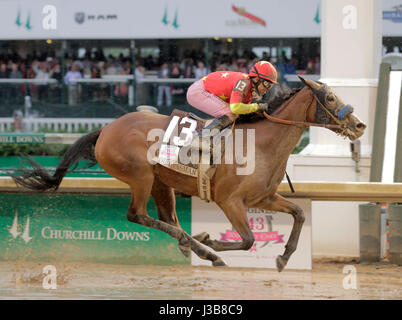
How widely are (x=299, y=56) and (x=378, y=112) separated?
400 centimetres

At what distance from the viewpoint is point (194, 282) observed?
6770mm

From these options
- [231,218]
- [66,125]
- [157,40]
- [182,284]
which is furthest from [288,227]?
[157,40]

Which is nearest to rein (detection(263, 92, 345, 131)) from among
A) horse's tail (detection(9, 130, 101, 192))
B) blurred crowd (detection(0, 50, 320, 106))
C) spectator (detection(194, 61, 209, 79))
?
horse's tail (detection(9, 130, 101, 192))

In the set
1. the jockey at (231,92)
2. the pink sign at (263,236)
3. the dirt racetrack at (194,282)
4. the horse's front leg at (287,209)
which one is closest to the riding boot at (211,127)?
the jockey at (231,92)

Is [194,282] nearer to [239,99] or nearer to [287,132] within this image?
[287,132]

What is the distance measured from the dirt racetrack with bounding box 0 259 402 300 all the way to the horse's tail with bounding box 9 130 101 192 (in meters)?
0.93

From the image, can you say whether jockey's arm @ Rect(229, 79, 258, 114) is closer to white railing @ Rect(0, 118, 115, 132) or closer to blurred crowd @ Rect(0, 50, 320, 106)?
white railing @ Rect(0, 118, 115, 132)

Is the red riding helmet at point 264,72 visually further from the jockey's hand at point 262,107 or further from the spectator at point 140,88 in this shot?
the spectator at point 140,88

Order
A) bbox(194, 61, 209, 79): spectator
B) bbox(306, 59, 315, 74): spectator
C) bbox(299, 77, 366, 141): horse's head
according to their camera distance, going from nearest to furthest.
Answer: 1. bbox(299, 77, 366, 141): horse's head
2. bbox(306, 59, 315, 74): spectator
3. bbox(194, 61, 209, 79): spectator

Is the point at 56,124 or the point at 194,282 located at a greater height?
the point at 56,124

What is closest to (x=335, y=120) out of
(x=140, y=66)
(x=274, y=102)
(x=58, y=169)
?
(x=274, y=102)

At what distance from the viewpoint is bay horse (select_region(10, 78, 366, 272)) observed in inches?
218

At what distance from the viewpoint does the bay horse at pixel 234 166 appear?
5.54 meters

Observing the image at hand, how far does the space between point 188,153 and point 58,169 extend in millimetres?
1269
